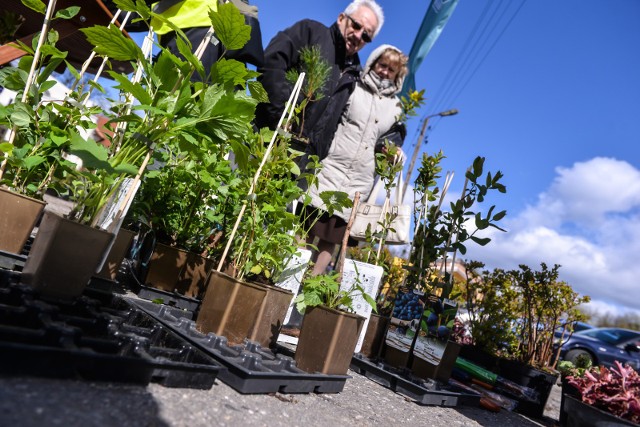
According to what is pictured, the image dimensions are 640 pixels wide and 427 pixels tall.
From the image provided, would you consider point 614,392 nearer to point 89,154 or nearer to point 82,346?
point 82,346

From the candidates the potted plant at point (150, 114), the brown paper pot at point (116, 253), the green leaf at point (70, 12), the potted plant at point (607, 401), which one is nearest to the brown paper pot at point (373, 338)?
the potted plant at point (607, 401)

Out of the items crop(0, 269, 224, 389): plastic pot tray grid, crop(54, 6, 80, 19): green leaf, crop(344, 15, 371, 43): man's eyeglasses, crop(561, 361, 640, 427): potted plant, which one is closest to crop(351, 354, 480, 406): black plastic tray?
crop(561, 361, 640, 427): potted plant

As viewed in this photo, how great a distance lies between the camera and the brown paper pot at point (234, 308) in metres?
1.87

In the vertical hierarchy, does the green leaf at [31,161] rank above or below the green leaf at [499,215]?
below

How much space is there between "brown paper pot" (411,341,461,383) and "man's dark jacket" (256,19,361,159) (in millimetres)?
1564

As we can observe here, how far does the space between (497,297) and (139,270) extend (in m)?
3.05

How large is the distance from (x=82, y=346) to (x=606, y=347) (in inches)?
450

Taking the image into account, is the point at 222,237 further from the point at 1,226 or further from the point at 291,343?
the point at 1,226

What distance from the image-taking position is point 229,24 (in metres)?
1.52

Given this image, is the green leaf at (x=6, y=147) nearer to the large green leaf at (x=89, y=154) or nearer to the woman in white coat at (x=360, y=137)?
the large green leaf at (x=89, y=154)

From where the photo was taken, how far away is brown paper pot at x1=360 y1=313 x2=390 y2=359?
3.07 meters

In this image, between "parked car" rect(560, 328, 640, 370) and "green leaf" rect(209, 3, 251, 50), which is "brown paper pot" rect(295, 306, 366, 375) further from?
"parked car" rect(560, 328, 640, 370)

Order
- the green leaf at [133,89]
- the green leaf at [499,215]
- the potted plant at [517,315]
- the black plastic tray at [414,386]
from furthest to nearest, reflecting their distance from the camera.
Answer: the potted plant at [517,315] < the green leaf at [499,215] < the black plastic tray at [414,386] < the green leaf at [133,89]

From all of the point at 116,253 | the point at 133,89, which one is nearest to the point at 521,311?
the point at 116,253
